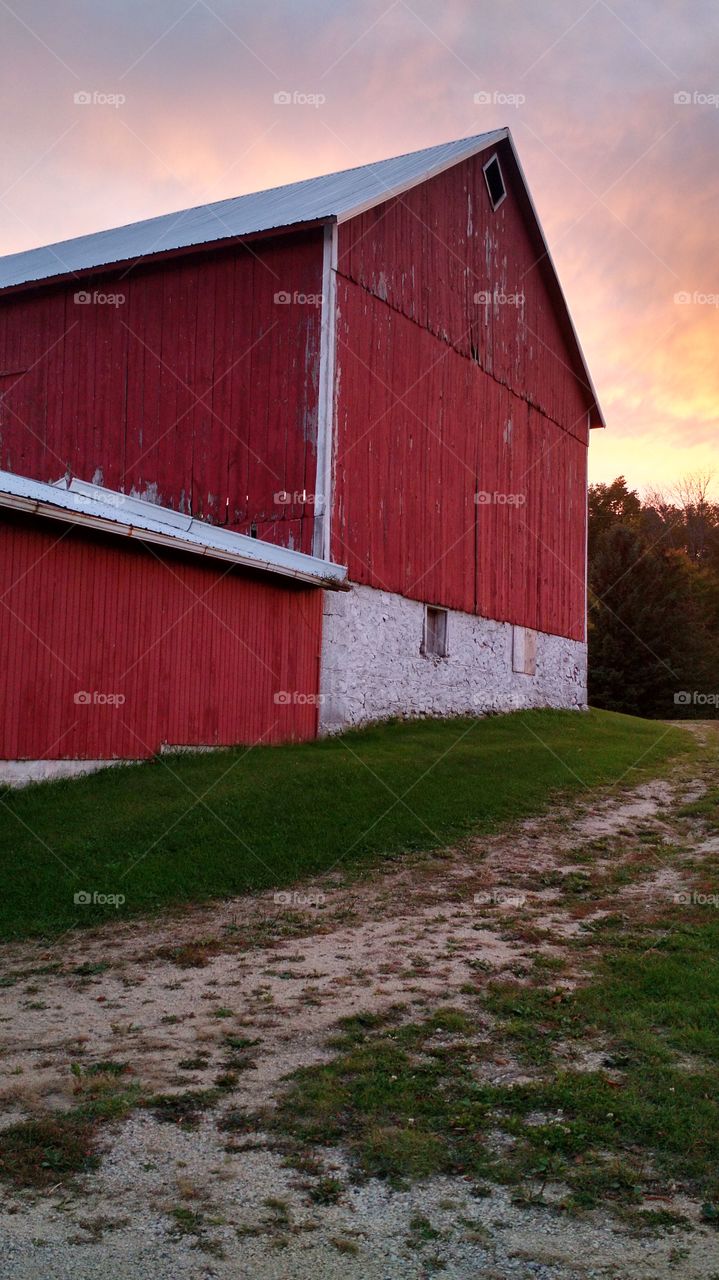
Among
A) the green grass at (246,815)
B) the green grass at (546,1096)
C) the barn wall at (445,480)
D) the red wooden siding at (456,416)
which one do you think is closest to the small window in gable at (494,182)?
the red wooden siding at (456,416)

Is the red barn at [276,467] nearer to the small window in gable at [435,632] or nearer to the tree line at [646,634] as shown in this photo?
the small window in gable at [435,632]

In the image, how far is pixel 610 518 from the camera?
161 feet

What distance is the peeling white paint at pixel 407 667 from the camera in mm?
17734

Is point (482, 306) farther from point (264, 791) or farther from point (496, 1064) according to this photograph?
point (496, 1064)

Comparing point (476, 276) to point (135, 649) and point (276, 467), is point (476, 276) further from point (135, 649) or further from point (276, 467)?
point (135, 649)

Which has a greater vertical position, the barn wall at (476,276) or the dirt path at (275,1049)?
the barn wall at (476,276)

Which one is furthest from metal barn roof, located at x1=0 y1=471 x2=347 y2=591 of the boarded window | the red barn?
the boarded window

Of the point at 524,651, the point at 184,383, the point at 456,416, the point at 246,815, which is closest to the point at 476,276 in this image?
the point at 456,416

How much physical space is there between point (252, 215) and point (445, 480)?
6380 mm

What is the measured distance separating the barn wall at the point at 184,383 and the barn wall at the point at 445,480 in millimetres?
795

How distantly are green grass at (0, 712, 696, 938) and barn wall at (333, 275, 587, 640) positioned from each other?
402 cm

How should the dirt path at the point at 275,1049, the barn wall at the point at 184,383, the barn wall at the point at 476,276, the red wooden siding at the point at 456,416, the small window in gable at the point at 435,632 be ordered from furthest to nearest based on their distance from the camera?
1. the small window in gable at the point at 435,632
2. the barn wall at the point at 476,276
3. the red wooden siding at the point at 456,416
4. the barn wall at the point at 184,383
5. the dirt path at the point at 275,1049

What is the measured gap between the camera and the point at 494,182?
23.4 metres

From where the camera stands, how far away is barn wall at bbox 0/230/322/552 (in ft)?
59.3
